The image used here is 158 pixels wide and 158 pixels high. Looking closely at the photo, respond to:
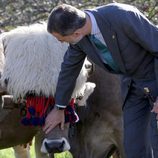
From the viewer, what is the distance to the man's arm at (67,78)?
576cm

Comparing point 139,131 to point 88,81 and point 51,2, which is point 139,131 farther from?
→ point 51,2

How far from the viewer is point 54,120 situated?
6102mm

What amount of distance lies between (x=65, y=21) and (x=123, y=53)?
22.3 inches

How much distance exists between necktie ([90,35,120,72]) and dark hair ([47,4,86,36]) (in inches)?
11.2

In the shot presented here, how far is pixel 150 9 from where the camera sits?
9.55m

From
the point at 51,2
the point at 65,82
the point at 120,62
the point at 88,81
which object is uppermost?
the point at 120,62

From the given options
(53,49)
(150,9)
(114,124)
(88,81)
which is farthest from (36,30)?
(150,9)

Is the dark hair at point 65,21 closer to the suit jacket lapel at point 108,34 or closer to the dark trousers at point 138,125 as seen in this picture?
the suit jacket lapel at point 108,34

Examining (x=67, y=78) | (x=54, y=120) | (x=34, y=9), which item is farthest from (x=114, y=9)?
(x=34, y=9)

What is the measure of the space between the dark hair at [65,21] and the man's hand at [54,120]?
102cm

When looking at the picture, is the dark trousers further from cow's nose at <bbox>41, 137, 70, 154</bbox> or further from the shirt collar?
cow's nose at <bbox>41, 137, 70, 154</bbox>

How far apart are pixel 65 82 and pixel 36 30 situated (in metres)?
0.80

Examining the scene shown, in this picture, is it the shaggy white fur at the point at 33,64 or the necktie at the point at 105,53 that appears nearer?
the necktie at the point at 105,53

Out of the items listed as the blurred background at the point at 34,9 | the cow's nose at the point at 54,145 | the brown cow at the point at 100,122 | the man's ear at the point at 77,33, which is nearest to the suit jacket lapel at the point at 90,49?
the man's ear at the point at 77,33
